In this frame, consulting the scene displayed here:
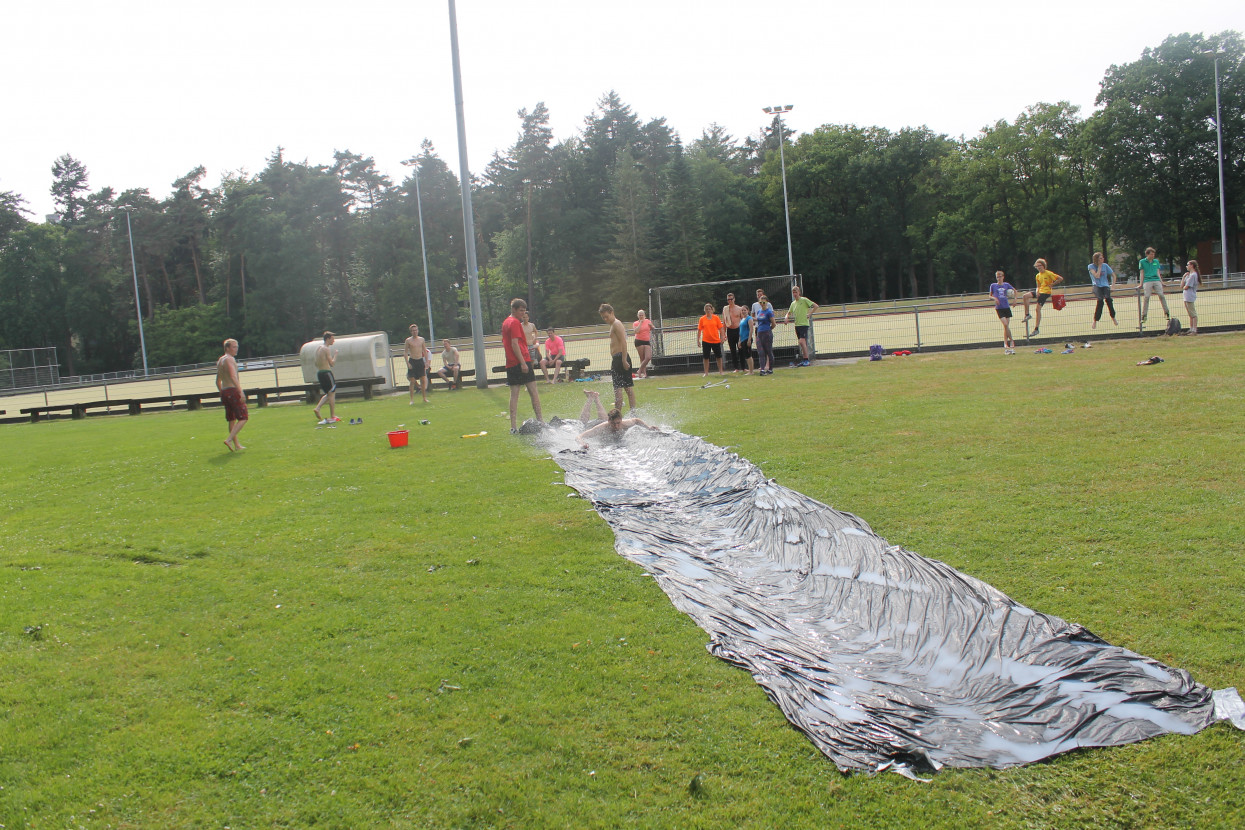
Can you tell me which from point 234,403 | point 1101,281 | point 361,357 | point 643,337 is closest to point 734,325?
point 643,337

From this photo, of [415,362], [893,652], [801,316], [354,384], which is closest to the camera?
[893,652]

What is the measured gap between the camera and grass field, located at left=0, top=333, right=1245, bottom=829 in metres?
3.02

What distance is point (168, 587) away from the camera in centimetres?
573

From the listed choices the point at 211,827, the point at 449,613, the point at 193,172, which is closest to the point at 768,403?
the point at 449,613

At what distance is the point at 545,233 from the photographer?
72.2 metres

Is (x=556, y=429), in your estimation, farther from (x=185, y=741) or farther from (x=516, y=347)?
(x=185, y=741)

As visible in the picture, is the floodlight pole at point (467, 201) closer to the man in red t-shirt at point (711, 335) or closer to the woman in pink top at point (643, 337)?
the woman in pink top at point (643, 337)

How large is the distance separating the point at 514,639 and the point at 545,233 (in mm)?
70179

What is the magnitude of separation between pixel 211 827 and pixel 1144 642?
4112 mm

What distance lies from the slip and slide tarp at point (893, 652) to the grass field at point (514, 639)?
0.15 metres

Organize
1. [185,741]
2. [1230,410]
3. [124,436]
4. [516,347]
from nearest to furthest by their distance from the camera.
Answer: [185,741] → [1230,410] → [516,347] → [124,436]

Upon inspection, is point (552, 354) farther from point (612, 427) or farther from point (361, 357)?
point (612, 427)

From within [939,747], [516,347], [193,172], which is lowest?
[939,747]

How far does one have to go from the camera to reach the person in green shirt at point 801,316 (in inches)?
806
